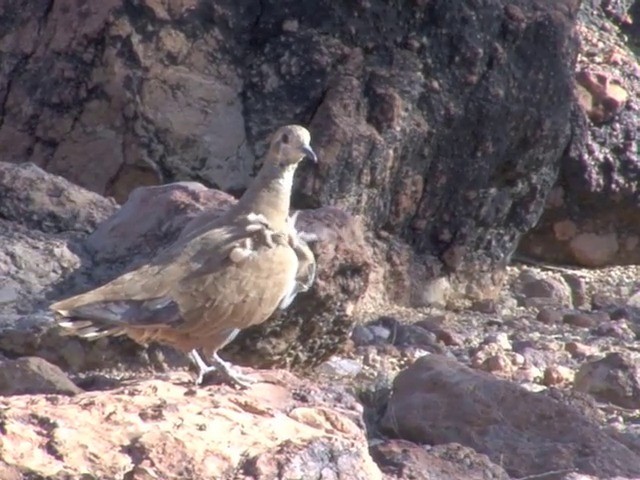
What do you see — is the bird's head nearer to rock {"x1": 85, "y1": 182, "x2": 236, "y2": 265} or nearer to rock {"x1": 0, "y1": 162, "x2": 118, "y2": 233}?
rock {"x1": 85, "y1": 182, "x2": 236, "y2": 265}

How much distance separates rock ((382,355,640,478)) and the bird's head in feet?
3.01

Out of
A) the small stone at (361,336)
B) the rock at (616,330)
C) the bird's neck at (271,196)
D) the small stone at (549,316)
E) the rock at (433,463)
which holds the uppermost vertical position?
the bird's neck at (271,196)

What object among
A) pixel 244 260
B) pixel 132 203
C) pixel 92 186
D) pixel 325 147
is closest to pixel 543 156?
pixel 325 147

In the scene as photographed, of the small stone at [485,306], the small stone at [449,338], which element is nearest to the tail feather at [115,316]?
the small stone at [449,338]

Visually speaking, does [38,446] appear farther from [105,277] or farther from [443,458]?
[105,277]

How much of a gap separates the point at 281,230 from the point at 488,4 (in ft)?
9.33

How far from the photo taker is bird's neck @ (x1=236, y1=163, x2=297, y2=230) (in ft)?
15.9

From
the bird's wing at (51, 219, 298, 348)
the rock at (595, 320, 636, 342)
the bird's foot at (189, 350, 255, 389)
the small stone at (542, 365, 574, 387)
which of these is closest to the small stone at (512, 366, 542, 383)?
the small stone at (542, 365, 574, 387)

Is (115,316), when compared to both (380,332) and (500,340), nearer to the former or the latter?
(380,332)

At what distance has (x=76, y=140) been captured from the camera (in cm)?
698

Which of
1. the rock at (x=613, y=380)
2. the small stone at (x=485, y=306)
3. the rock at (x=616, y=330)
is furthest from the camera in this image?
the small stone at (x=485, y=306)

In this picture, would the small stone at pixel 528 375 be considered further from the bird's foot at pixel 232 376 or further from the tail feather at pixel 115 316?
the tail feather at pixel 115 316

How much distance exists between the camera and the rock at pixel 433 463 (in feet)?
14.3

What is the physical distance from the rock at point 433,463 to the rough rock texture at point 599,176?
14.1ft
